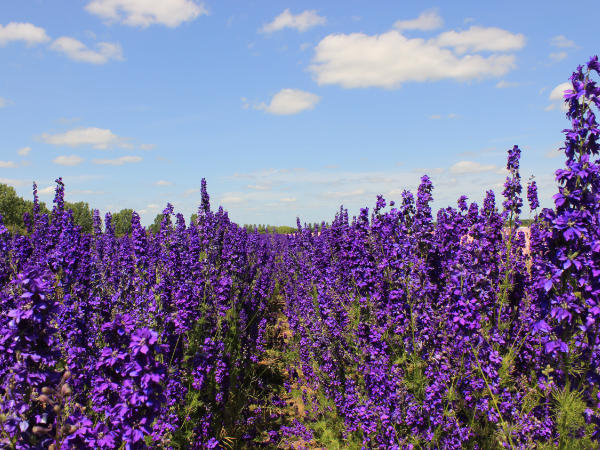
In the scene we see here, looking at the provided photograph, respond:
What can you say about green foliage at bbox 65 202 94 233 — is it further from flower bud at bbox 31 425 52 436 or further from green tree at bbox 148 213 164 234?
flower bud at bbox 31 425 52 436

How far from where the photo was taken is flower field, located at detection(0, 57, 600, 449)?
2207 millimetres

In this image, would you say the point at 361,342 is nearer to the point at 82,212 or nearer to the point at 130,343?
the point at 130,343

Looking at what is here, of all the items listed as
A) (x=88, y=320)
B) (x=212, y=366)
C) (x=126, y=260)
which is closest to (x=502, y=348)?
(x=212, y=366)

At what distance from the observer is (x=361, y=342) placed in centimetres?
400

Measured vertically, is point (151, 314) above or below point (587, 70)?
below

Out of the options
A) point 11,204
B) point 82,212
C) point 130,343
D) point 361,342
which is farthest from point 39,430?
point 82,212

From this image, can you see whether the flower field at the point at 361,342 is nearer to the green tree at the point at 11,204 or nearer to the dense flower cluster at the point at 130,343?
the dense flower cluster at the point at 130,343

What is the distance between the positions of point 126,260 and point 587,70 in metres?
6.30

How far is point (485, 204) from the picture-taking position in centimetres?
590

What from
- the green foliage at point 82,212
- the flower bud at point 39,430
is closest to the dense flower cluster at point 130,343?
the flower bud at point 39,430

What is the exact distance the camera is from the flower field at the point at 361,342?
2.21 m

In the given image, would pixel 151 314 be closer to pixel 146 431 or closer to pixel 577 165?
pixel 146 431

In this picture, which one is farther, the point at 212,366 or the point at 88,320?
the point at 212,366

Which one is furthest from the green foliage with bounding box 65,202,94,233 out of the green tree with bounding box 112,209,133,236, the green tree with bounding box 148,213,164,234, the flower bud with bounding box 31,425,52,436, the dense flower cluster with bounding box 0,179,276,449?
the flower bud with bounding box 31,425,52,436
